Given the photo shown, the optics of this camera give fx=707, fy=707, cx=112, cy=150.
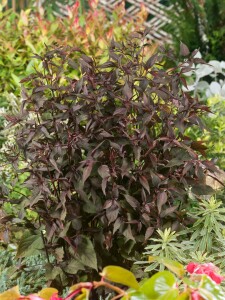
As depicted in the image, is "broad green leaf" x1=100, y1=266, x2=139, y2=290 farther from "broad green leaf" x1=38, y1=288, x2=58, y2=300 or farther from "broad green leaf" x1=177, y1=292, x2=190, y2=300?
"broad green leaf" x1=38, y1=288, x2=58, y2=300

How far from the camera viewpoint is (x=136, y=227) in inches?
127

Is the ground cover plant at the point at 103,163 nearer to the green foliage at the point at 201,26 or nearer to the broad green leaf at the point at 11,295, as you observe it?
the broad green leaf at the point at 11,295

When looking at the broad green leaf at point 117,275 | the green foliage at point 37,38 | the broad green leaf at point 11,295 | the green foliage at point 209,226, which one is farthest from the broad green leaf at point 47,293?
the green foliage at point 37,38

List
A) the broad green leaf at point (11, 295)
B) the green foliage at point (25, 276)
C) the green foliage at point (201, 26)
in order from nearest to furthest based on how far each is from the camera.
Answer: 1. the broad green leaf at point (11, 295)
2. the green foliage at point (25, 276)
3. the green foliage at point (201, 26)

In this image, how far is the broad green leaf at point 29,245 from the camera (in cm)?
322

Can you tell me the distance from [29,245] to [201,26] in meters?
4.23

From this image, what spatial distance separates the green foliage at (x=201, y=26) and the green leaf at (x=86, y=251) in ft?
13.0

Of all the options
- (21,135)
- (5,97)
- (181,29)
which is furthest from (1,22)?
(21,135)

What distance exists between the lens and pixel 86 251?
3.12 meters

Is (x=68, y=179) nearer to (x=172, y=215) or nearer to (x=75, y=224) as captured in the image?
(x=75, y=224)

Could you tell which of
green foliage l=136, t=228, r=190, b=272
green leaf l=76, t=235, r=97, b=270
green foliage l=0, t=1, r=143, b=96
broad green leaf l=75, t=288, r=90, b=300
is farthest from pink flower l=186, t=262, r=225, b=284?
green foliage l=0, t=1, r=143, b=96

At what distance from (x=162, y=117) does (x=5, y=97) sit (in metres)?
2.83

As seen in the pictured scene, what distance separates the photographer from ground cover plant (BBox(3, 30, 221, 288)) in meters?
3.05

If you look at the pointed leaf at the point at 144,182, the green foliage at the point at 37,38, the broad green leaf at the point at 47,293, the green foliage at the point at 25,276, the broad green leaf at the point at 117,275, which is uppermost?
the green foliage at the point at 37,38
